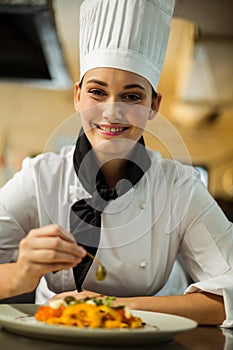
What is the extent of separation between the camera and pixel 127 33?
1.38 m

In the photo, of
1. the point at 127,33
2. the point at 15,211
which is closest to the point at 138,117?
the point at 127,33

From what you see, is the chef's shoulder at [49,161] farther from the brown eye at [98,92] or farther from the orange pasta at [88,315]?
the orange pasta at [88,315]

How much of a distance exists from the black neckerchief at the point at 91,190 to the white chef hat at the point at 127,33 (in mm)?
182

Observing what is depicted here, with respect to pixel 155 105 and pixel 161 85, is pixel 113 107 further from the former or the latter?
pixel 161 85

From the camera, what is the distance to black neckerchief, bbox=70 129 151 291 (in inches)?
53.2

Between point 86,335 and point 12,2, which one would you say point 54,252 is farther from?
point 12,2

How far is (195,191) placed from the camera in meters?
1.47

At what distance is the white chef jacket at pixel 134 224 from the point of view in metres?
1.39

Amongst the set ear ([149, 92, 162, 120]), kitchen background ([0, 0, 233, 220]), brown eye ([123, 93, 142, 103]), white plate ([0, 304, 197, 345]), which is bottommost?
kitchen background ([0, 0, 233, 220])

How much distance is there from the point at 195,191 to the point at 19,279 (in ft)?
1.83

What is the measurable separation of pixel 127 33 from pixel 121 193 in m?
0.37

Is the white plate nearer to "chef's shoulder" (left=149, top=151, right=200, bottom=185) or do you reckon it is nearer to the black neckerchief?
the black neckerchief

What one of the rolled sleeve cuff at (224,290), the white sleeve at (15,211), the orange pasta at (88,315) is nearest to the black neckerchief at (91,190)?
the white sleeve at (15,211)

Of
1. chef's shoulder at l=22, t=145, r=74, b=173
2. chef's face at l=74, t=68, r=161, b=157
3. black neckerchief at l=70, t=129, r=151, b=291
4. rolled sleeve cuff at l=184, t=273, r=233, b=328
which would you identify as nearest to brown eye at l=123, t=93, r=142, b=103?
chef's face at l=74, t=68, r=161, b=157
